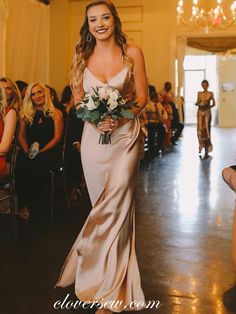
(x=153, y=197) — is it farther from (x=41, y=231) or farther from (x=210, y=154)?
(x=210, y=154)

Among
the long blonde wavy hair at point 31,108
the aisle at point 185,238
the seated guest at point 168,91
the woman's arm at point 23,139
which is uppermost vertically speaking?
the seated guest at point 168,91

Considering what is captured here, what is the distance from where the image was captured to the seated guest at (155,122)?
9.55 m

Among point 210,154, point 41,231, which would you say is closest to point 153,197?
point 41,231

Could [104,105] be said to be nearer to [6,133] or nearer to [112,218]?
[112,218]

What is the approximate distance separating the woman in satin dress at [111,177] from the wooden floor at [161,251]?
0.77ft

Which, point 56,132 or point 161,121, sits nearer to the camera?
point 56,132

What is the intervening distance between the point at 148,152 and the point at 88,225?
712cm

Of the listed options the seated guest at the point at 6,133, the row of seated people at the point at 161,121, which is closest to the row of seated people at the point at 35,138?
the seated guest at the point at 6,133

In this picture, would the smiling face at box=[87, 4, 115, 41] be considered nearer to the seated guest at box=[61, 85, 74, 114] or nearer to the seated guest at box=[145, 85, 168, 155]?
the seated guest at box=[61, 85, 74, 114]

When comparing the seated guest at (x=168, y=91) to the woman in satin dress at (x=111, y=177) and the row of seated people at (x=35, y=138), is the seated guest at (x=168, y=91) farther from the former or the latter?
the woman in satin dress at (x=111, y=177)

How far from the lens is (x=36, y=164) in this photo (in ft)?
14.5

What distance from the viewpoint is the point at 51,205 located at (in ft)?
Answer: 14.6

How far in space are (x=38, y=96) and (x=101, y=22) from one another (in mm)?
2485

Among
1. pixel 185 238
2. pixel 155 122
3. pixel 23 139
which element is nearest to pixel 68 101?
pixel 155 122
